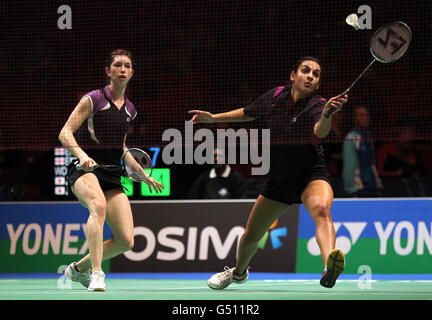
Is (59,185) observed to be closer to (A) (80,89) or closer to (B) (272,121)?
(A) (80,89)

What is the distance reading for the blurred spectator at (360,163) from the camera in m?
10.9

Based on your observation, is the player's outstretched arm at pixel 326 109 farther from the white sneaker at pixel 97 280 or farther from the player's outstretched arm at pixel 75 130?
the white sneaker at pixel 97 280

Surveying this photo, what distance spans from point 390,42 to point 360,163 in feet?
13.9

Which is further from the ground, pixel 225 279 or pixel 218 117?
pixel 218 117

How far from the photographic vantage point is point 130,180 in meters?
11.2

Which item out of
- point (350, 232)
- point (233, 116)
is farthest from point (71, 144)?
point (350, 232)

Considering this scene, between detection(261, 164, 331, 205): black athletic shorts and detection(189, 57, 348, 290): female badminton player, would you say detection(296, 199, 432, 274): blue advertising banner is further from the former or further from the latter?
detection(261, 164, 331, 205): black athletic shorts

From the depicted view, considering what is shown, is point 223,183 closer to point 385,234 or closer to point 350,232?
point 350,232

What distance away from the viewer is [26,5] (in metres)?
12.6

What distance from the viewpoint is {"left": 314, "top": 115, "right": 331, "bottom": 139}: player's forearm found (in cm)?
644

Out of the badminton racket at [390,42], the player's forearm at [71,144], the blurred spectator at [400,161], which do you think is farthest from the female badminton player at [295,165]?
the blurred spectator at [400,161]

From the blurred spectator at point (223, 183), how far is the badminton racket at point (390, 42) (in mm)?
4099

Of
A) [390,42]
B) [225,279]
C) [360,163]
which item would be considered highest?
[390,42]

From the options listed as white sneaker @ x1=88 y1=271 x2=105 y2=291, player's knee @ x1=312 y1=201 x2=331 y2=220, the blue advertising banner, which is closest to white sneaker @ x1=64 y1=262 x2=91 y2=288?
white sneaker @ x1=88 y1=271 x2=105 y2=291
